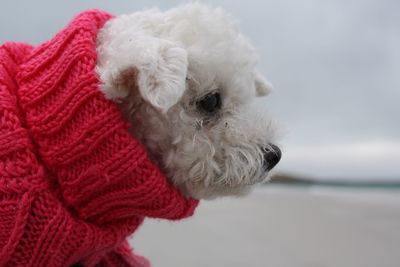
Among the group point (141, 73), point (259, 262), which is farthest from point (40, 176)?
point (259, 262)

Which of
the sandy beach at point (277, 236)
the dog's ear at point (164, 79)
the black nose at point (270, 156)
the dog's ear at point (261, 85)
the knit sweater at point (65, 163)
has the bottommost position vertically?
the knit sweater at point (65, 163)

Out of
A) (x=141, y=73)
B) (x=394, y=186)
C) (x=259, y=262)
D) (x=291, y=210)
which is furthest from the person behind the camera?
(x=394, y=186)

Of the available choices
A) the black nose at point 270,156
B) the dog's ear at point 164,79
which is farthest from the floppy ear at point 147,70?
the black nose at point 270,156

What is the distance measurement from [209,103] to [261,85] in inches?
11.9

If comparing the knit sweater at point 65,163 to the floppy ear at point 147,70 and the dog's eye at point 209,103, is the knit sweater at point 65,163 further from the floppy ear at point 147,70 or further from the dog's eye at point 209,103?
the dog's eye at point 209,103

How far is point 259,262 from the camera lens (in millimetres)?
2312

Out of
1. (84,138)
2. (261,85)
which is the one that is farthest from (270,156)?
(84,138)

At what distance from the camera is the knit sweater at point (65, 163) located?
1105 millimetres

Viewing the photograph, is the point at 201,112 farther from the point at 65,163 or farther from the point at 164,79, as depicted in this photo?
the point at 65,163

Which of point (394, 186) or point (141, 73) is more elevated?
point (394, 186)

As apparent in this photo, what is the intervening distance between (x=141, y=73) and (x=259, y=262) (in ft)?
5.00

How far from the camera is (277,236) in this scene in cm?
278

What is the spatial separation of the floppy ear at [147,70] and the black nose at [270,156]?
28 centimetres

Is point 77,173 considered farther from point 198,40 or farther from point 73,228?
point 198,40
